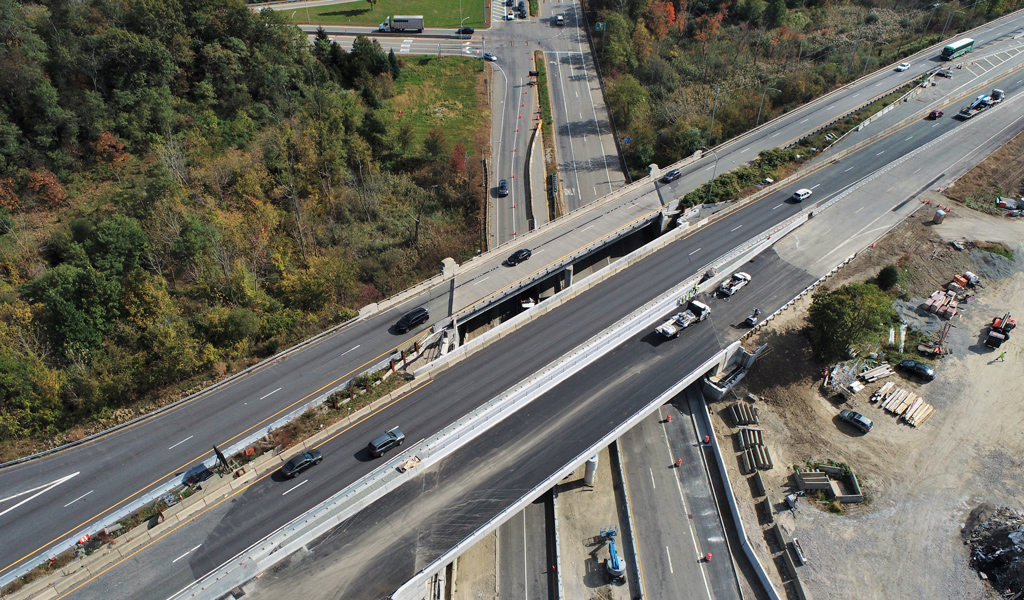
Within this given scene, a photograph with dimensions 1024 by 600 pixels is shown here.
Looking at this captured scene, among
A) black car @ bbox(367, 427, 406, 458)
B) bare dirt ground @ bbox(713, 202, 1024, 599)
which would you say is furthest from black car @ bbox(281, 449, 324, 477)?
bare dirt ground @ bbox(713, 202, 1024, 599)

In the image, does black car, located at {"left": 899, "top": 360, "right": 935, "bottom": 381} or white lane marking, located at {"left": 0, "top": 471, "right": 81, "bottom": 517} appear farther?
black car, located at {"left": 899, "top": 360, "right": 935, "bottom": 381}

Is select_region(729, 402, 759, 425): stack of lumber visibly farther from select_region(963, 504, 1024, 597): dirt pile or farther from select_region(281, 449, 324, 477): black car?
select_region(281, 449, 324, 477): black car

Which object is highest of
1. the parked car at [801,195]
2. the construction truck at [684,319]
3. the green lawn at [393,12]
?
the green lawn at [393,12]

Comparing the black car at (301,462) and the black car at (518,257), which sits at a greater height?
the black car at (518,257)

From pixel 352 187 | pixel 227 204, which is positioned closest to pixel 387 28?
pixel 352 187

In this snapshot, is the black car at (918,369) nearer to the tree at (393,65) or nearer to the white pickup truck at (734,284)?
the white pickup truck at (734,284)

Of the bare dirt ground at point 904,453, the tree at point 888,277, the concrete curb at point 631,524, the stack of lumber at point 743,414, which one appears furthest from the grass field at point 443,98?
the tree at point 888,277

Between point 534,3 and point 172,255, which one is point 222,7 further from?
point 534,3
